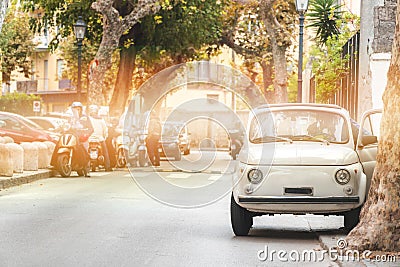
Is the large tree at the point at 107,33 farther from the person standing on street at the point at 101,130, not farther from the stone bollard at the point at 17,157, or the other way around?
the stone bollard at the point at 17,157

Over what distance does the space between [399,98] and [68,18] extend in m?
30.2

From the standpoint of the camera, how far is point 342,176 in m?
11.3

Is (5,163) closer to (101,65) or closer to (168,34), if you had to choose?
(101,65)

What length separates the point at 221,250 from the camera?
1047cm

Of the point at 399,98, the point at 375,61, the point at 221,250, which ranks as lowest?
the point at 221,250

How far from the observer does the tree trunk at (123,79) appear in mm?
38181

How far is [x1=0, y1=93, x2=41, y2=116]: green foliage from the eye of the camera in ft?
171

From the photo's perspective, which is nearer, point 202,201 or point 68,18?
point 202,201

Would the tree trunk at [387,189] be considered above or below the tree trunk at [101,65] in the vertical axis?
below

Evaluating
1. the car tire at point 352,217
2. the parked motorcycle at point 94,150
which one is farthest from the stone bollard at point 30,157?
the car tire at point 352,217

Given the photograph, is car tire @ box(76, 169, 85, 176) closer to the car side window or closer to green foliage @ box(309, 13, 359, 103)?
the car side window

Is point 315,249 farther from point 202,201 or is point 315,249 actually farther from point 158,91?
point 158,91

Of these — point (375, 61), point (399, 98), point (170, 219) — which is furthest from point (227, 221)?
point (375, 61)

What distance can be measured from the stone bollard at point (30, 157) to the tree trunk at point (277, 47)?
11770 millimetres
